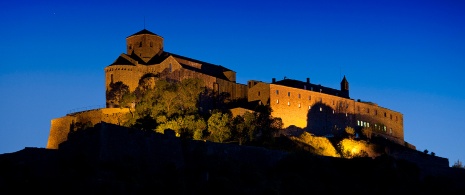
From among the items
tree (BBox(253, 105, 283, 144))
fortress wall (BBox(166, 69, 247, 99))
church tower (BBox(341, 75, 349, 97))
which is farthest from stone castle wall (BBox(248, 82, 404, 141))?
tree (BBox(253, 105, 283, 144))

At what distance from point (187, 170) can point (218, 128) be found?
13.2 meters

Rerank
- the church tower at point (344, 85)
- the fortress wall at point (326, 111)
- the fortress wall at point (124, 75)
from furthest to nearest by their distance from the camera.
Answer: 1. the church tower at point (344, 85)
2. the fortress wall at point (326, 111)
3. the fortress wall at point (124, 75)

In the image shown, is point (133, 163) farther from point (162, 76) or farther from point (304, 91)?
point (304, 91)

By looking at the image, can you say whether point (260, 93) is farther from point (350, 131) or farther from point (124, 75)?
point (124, 75)

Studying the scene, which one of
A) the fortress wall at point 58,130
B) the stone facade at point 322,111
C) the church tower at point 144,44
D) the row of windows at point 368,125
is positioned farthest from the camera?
the row of windows at point 368,125

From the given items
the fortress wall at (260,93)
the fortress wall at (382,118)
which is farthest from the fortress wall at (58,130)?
the fortress wall at (382,118)

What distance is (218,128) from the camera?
6425cm

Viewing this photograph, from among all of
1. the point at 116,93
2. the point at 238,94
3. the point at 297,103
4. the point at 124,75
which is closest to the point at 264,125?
the point at 297,103

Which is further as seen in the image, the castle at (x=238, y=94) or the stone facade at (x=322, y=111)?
the stone facade at (x=322, y=111)

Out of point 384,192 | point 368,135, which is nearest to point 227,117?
point 384,192

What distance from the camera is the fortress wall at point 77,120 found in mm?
71812

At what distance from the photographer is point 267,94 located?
78438 millimetres

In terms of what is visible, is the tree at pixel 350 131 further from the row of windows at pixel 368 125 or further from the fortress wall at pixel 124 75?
the fortress wall at pixel 124 75

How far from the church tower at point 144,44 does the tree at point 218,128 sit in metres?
15.6
